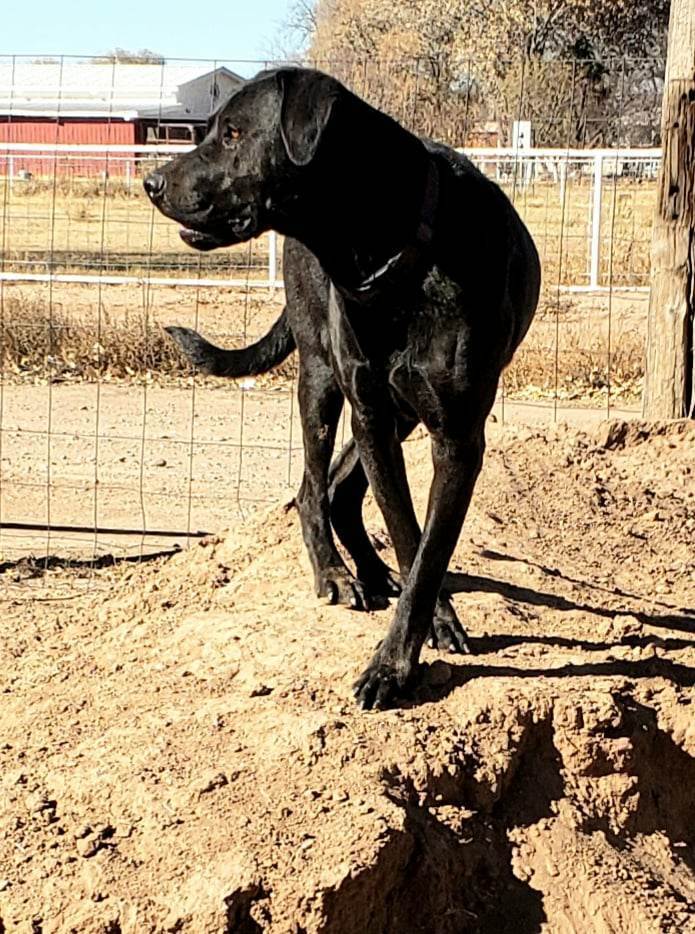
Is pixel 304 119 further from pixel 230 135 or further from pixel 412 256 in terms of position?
pixel 412 256

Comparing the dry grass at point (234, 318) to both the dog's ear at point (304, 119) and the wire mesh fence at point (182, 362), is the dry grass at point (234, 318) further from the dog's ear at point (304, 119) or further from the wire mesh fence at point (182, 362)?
the dog's ear at point (304, 119)

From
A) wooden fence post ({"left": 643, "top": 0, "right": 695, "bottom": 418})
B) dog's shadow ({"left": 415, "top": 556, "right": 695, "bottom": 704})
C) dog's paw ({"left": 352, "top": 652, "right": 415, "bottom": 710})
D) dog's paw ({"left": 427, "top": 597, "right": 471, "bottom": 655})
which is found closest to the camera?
dog's paw ({"left": 352, "top": 652, "right": 415, "bottom": 710})

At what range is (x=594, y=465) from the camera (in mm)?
7164

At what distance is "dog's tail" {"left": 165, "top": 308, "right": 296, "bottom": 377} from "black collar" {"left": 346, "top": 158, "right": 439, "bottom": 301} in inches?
65.4

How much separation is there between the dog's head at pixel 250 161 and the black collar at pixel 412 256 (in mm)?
324

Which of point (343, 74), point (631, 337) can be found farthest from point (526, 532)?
point (631, 337)

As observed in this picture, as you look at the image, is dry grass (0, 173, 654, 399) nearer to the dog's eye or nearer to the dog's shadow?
the dog's shadow

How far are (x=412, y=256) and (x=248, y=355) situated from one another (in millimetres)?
1838

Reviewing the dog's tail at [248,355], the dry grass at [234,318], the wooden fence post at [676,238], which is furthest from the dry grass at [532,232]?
the dog's tail at [248,355]

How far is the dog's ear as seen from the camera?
4.21 meters

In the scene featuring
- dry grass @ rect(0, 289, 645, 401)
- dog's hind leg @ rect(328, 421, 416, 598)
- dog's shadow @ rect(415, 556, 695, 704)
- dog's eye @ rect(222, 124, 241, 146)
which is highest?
dog's eye @ rect(222, 124, 241, 146)

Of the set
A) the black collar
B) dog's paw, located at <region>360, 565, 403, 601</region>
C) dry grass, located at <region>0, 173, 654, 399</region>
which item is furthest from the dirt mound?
dry grass, located at <region>0, 173, 654, 399</region>

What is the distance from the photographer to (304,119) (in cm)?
421

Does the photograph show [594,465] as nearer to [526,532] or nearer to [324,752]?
[526,532]
